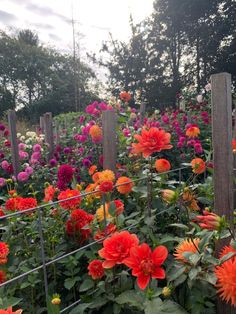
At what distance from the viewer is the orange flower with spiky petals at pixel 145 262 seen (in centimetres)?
82

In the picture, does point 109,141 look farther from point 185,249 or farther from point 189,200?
point 185,249

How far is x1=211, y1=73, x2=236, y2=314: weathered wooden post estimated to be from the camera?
1046 mm

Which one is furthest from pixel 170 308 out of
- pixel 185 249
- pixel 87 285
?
pixel 87 285

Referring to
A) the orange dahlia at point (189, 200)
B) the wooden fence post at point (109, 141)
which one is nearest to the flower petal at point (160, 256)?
the orange dahlia at point (189, 200)

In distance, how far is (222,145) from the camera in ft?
3.49

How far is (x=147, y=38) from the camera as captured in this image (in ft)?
52.1

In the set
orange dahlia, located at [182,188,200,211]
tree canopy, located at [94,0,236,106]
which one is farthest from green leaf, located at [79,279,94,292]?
tree canopy, located at [94,0,236,106]

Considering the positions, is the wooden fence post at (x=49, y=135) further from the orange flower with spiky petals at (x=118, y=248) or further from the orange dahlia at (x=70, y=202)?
the orange flower with spiky petals at (x=118, y=248)

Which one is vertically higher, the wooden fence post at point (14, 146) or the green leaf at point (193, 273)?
the wooden fence post at point (14, 146)

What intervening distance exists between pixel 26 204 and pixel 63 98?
57.8ft

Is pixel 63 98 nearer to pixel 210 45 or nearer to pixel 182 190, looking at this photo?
pixel 210 45

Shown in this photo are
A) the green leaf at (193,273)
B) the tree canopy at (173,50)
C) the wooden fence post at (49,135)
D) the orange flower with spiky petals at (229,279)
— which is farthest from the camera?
the tree canopy at (173,50)

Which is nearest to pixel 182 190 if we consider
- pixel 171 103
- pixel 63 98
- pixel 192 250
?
pixel 192 250

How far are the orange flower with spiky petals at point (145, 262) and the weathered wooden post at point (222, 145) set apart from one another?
0.34 m
